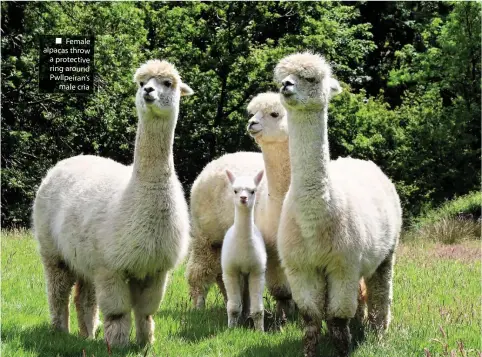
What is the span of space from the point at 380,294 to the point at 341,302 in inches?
58.6

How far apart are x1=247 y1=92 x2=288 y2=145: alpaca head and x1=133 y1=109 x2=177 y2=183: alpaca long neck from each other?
1546 mm

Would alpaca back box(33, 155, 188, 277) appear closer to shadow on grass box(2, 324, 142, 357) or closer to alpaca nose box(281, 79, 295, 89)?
shadow on grass box(2, 324, 142, 357)

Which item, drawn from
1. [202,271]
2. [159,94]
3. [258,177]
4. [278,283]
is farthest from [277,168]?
[159,94]

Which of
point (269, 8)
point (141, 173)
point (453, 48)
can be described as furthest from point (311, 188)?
point (453, 48)

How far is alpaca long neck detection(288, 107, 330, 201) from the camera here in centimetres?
585

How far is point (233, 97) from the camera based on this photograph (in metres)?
21.1

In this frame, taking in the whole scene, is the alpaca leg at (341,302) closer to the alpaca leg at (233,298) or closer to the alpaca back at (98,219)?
the alpaca back at (98,219)

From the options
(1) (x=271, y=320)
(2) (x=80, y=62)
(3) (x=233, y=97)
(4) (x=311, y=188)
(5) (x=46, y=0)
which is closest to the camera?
(4) (x=311, y=188)

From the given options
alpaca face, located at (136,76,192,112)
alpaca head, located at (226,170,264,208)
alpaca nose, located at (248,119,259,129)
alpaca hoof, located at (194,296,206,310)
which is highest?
alpaca face, located at (136,76,192,112)

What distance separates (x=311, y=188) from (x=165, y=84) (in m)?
1.45

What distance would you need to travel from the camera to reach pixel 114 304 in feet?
20.0

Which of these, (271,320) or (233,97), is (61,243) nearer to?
(271,320)

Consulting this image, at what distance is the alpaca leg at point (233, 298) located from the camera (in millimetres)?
7344

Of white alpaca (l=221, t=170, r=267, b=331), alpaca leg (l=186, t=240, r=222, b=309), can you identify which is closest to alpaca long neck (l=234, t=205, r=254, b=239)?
white alpaca (l=221, t=170, r=267, b=331)
